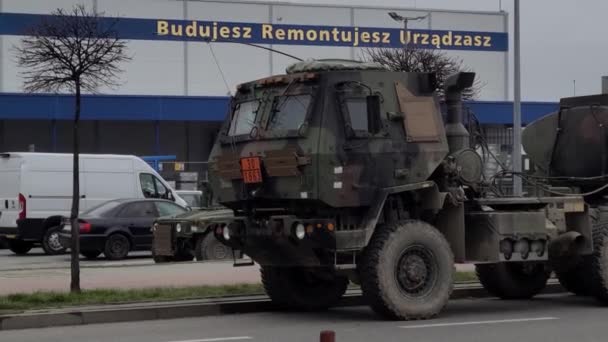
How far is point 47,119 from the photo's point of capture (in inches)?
1810

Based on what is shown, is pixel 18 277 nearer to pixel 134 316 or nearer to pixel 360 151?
pixel 134 316

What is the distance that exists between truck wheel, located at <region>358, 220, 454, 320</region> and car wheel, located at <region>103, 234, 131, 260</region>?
41.5ft

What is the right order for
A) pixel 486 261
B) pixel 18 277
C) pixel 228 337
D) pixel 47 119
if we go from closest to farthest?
pixel 228 337 → pixel 486 261 → pixel 18 277 → pixel 47 119

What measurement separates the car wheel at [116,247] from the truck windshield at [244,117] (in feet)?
37.4

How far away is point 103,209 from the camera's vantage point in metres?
24.5

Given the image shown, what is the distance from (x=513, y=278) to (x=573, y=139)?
2238 millimetres

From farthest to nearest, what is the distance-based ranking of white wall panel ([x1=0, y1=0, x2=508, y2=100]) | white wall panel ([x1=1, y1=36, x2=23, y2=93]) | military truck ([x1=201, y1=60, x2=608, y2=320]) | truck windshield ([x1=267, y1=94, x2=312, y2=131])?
white wall panel ([x1=0, y1=0, x2=508, y2=100]), white wall panel ([x1=1, y1=36, x2=23, y2=93]), truck windshield ([x1=267, y1=94, x2=312, y2=131]), military truck ([x1=201, y1=60, x2=608, y2=320])

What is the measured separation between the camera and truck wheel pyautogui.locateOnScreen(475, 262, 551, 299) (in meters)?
15.2

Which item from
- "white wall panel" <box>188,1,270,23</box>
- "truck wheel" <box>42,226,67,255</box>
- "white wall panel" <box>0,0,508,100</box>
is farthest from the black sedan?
"white wall panel" <box>188,1,270,23</box>

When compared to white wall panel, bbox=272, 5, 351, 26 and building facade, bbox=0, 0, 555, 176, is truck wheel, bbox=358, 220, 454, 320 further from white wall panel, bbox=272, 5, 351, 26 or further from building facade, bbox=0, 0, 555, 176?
white wall panel, bbox=272, 5, 351, 26

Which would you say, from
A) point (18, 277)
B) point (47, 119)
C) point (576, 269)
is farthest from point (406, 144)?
point (47, 119)

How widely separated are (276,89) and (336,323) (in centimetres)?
295

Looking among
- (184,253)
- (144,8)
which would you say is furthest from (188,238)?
(144,8)

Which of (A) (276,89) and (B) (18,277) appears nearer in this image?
(A) (276,89)
